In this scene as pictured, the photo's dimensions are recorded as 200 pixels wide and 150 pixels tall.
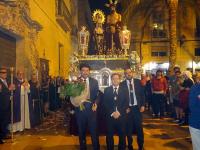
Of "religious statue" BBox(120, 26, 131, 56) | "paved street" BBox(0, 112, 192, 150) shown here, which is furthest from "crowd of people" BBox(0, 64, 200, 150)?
"religious statue" BBox(120, 26, 131, 56)

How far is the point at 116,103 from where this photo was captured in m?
8.12

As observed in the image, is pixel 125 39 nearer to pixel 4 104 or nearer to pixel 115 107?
pixel 4 104

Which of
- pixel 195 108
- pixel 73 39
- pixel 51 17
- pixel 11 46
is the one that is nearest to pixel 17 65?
pixel 11 46

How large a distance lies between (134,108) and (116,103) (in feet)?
2.00

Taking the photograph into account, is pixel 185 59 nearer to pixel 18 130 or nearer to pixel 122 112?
pixel 18 130

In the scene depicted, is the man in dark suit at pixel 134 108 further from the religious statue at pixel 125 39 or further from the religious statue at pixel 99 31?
the religious statue at pixel 99 31

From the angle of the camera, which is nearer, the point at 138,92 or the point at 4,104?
the point at 138,92

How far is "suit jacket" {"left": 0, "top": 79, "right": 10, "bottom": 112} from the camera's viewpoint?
10477mm

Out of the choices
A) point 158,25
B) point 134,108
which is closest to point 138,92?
point 134,108

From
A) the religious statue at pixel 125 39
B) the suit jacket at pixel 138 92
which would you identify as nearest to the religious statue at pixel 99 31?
the religious statue at pixel 125 39

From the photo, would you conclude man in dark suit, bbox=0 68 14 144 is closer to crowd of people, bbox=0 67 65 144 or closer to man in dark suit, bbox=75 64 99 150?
crowd of people, bbox=0 67 65 144

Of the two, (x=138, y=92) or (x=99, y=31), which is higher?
(x=99, y=31)

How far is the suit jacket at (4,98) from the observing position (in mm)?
10477

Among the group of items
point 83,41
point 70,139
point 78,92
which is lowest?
point 70,139
